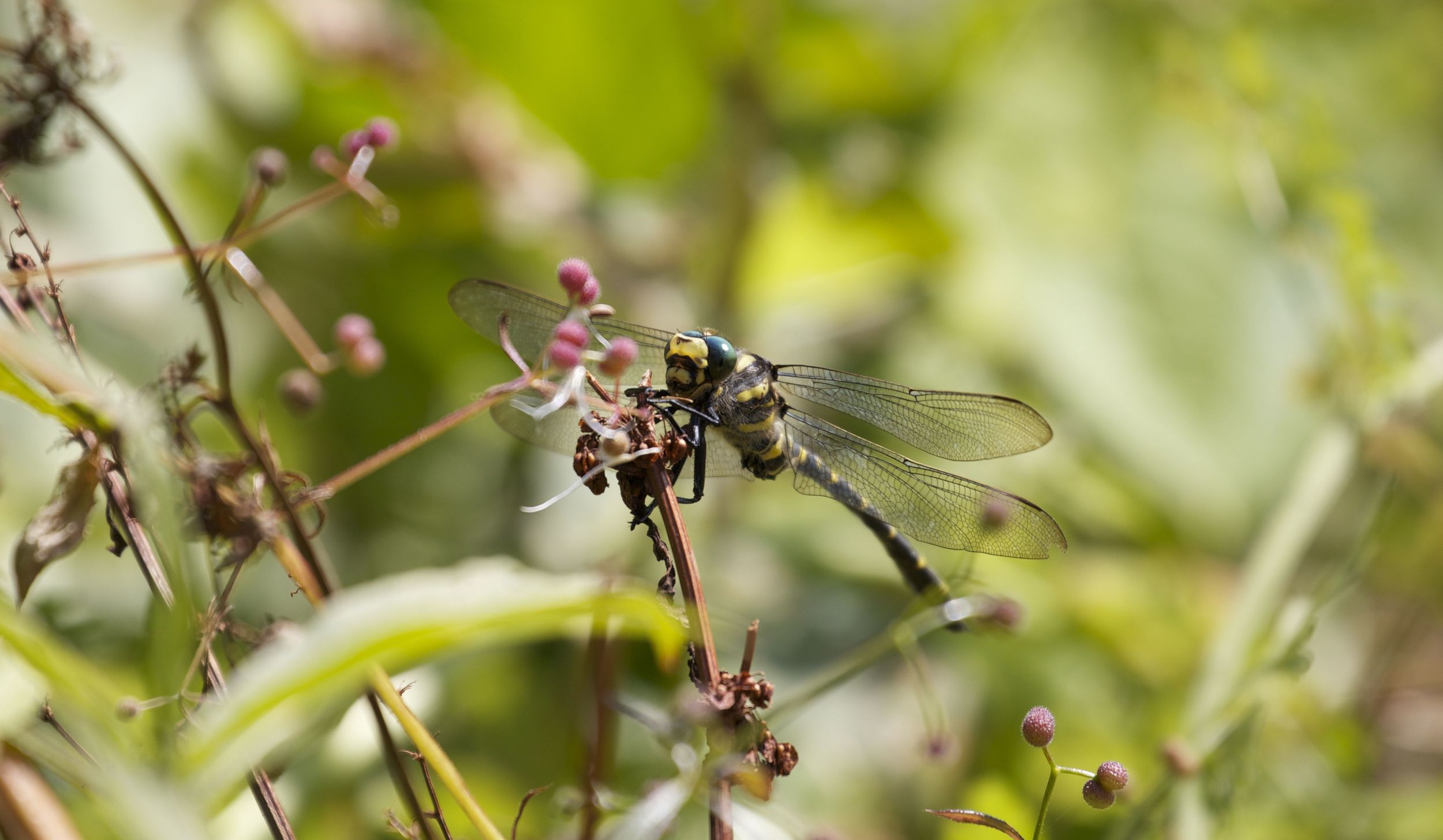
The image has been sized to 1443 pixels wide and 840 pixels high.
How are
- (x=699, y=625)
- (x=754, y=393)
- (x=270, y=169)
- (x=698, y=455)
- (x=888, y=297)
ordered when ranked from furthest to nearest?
(x=888, y=297) → (x=754, y=393) → (x=698, y=455) → (x=270, y=169) → (x=699, y=625)

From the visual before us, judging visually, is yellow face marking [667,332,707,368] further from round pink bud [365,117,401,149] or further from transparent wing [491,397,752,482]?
round pink bud [365,117,401,149]

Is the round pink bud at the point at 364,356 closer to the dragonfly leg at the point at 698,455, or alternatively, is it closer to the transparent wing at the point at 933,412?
the dragonfly leg at the point at 698,455

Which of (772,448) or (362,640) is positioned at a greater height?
(772,448)

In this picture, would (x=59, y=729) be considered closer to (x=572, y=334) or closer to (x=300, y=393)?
(x=300, y=393)

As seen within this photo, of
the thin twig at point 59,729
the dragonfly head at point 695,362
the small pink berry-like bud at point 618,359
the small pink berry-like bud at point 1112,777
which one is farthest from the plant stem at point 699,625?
the dragonfly head at point 695,362

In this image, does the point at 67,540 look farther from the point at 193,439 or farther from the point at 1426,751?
the point at 1426,751

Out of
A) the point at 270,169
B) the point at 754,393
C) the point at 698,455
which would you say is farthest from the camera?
the point at 754,393

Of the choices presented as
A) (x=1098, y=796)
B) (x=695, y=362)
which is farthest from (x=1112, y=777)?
(x=695, y=362)

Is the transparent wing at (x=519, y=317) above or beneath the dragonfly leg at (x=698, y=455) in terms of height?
above
